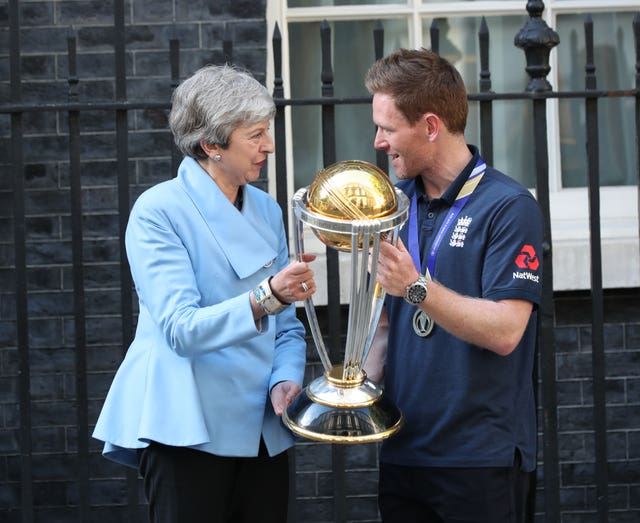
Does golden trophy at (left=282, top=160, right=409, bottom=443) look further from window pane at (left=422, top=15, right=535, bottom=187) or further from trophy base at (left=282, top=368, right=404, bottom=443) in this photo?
window pane at (left=422, top=15, right=535, bottom=187)

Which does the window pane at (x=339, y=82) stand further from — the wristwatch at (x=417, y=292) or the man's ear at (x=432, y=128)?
the wristwatch at (x=417, y=292)

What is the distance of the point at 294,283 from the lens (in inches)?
113

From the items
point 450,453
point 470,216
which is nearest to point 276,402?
point 450,453

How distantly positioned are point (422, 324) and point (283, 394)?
1.41ft

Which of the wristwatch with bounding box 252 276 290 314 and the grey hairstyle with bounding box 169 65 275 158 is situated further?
the grey hairstyle with bounding box 169 65 275 158

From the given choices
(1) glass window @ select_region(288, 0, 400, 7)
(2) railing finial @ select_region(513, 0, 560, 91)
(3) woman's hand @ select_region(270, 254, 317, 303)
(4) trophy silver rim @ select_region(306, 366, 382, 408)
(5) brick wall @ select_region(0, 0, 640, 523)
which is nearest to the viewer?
(3) woman's hand @ select_region(270, 254, 317, 303)

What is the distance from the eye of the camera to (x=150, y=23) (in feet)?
17.7

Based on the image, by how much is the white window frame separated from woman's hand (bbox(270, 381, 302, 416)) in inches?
94.4

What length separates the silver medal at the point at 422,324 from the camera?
3.03 m

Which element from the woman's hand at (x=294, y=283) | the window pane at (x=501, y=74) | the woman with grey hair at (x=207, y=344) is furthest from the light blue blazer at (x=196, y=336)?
the window pane at (x=501, y=74)

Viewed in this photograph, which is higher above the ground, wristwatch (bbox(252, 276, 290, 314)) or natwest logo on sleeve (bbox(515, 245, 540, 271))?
natwest logo on sleeve (bbox(515, 245, 540, 271))

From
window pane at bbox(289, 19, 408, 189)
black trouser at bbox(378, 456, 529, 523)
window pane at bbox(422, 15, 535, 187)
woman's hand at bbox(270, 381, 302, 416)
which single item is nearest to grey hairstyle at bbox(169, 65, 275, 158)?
woman's hand at bbox(270, 381, 302, 416)

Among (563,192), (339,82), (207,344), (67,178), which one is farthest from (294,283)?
(563,192)

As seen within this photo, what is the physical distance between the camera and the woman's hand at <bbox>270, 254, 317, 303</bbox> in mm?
2855
